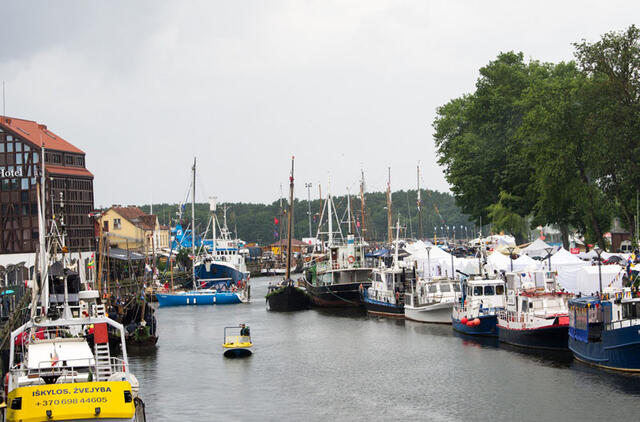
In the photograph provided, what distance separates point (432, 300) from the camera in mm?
71875

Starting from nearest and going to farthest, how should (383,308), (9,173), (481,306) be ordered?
1. (481,306)
2. (383,308)
3. (9,173)

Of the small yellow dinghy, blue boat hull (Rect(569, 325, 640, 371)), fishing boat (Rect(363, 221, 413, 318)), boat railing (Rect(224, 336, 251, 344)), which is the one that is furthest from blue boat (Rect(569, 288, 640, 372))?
fishing boat (Rect(363, 221, 413, 318))

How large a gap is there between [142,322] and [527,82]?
56742 mm

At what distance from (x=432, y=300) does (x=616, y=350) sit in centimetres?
2961

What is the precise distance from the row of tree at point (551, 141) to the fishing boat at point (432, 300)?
1577 centimetres

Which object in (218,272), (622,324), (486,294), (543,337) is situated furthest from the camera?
(218,272)

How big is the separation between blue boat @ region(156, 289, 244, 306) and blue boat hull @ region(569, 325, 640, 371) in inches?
2364

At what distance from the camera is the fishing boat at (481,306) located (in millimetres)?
59906

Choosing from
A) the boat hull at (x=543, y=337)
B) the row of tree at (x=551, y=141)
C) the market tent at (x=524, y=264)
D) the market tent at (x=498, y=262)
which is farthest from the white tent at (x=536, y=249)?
the boat hull at (x=543, y=337)

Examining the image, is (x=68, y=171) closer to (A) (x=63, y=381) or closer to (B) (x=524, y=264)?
(B) (x=524, y=264)

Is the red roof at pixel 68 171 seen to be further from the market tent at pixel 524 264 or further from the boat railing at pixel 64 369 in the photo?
the boat railing at pixel 64 369

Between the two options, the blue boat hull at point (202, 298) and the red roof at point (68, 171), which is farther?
the red roof at point (68, 171)

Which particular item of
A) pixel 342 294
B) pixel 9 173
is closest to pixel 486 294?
pixel 342 294

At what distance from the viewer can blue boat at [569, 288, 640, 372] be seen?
136 feet
